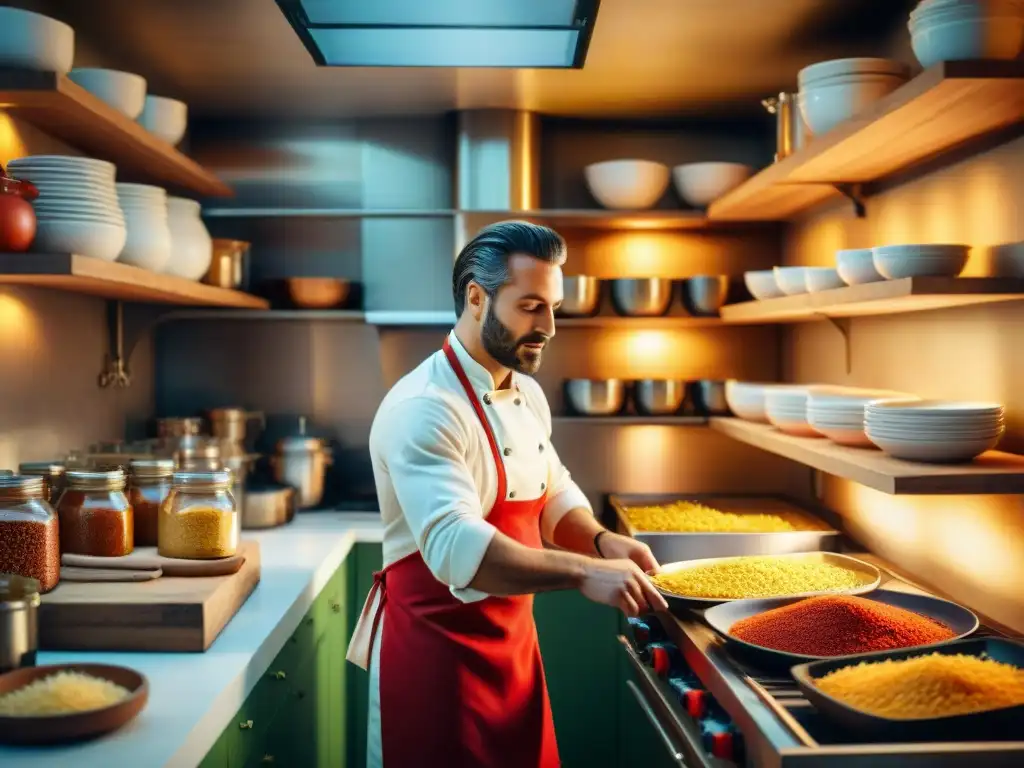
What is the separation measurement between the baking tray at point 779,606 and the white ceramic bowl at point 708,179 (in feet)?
5.38

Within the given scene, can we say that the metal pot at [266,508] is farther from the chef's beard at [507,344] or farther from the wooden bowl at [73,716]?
the wooden bowl at [73,716]

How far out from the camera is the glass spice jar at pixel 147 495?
208 centimetres

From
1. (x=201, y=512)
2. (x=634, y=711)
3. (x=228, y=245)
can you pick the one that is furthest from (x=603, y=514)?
(x=201, y=512)

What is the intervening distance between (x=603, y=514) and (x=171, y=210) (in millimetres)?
1802

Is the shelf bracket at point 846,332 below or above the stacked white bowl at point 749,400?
above

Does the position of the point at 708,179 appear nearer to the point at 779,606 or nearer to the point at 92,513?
the point at 779,606

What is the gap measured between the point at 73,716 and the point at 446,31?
1.46m

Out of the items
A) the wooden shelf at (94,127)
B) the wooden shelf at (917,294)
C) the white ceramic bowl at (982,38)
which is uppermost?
the wooden shelf at (94,127)

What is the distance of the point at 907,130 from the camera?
1.92m

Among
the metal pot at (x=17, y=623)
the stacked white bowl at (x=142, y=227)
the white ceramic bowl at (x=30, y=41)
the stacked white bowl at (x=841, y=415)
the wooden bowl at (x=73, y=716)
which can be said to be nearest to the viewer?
the wooden bowl at (x=73, y=716)

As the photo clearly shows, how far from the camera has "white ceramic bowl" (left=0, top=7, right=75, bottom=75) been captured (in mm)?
1804

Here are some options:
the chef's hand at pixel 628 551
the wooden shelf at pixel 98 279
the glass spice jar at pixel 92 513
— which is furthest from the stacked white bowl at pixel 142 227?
the chef's hand at pixel 628 551

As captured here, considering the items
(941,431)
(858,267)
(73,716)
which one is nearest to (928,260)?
(858,267)

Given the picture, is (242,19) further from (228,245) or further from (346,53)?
(228,245)
